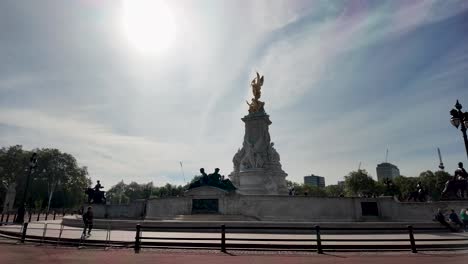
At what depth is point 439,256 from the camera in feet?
34.6

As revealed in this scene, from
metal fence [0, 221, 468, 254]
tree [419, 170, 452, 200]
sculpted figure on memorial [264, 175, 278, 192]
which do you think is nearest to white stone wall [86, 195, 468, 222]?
metal fence [0, 221, 468, 254]

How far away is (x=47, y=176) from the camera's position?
7356 cm

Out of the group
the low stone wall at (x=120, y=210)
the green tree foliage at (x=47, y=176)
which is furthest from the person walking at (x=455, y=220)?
the green tree foliage at (x=47, y=176)

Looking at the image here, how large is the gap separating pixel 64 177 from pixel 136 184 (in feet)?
238

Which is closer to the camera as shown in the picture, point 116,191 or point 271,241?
point 271,241

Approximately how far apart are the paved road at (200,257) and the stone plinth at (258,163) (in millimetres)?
20973

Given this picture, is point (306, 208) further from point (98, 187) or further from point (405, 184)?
point (405, 184)

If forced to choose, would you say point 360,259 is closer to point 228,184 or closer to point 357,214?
point 357,214

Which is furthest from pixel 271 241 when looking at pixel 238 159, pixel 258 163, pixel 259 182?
pixel 238 159

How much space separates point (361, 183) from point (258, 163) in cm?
5440

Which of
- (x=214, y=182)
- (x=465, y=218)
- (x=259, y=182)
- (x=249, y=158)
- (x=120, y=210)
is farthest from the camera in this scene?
(x=249, y=158)

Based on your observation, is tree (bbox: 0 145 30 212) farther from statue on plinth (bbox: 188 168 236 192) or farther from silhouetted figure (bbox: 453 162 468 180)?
silhouetted figure (bbox: 453 162 468 180)

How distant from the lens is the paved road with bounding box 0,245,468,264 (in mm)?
9684

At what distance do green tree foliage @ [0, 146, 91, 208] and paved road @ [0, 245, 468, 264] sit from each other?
65415 millimetres
